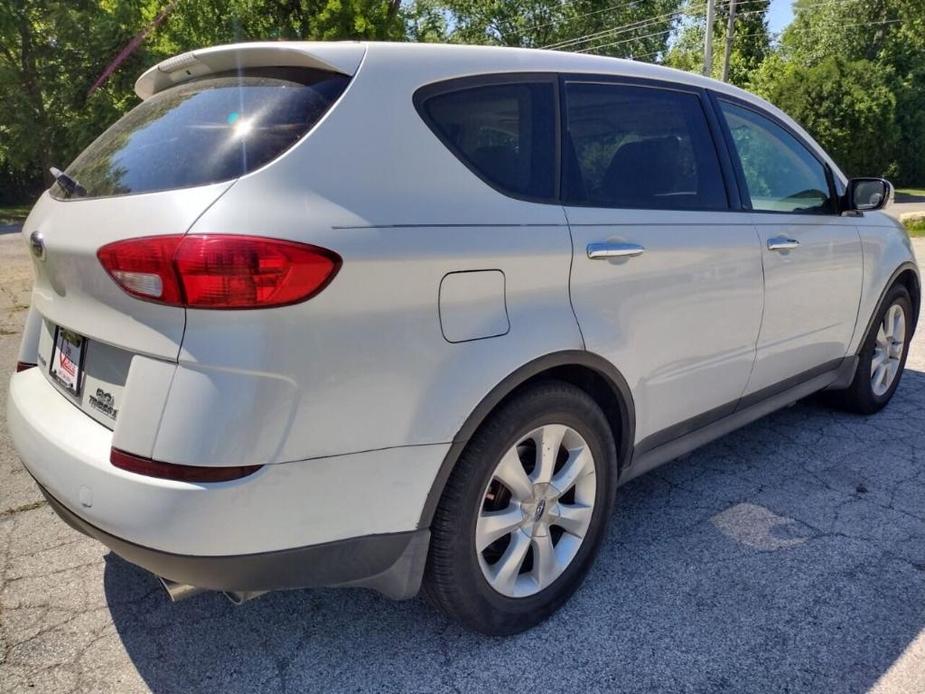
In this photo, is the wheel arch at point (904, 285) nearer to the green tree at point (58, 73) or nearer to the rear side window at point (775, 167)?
the rear side window at point (775, 167)

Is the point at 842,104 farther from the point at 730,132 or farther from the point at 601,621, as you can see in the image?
the point at 601,621

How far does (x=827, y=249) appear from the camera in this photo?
350cm

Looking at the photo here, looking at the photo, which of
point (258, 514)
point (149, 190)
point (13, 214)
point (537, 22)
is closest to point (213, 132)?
point (149, 190)

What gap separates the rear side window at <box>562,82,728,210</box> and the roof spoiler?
795 millimetres

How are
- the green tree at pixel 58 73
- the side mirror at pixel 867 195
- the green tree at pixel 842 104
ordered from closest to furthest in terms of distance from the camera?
the side mirror at pixel 867 195, the green tree at pixel 58 73, the green tree at pixel 842 104

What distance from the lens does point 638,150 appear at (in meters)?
2.73

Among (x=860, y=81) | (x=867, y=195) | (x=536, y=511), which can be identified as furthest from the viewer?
(x=860, y=81)

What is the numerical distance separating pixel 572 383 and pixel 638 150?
96 centimetres

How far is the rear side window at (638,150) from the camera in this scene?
96.7 inches

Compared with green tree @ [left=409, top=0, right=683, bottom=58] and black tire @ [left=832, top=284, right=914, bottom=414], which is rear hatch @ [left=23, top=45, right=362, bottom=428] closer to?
black tire @ [left=832, top=284, right=914, bottom=414]

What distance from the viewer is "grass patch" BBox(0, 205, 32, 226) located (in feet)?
63.2

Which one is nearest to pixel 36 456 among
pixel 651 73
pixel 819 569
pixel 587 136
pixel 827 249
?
pixel 587 136

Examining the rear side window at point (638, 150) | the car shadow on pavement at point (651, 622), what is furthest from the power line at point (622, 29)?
the car shadow on pavement at point (651, 622)

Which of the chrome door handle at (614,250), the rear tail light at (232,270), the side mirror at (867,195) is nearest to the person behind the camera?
the rear tail light at (232,270)
